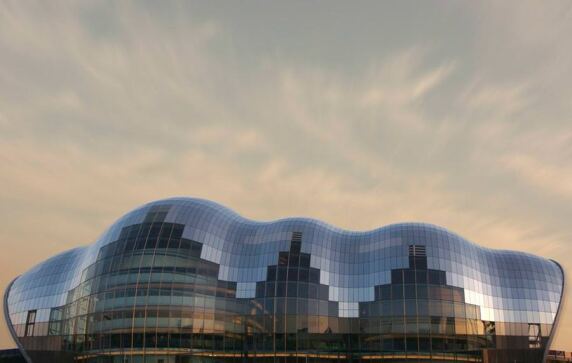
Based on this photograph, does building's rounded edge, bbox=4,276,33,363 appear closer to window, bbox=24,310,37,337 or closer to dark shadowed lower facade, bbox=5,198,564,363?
window, bbox=24,310,37,337

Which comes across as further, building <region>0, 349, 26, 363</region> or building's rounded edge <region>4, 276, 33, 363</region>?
building <region>0, 349, 26, 363</region>

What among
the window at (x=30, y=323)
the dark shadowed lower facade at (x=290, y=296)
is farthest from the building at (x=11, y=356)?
the dark shadowed lower facade at (x=290, y=296)

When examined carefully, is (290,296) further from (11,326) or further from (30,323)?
(11,326)

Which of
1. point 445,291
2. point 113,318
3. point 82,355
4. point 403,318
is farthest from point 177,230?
point 445,291

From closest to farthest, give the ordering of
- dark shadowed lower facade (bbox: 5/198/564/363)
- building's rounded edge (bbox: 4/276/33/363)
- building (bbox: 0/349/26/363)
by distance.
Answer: dark shadowed lower facade (bbox: 5/198/564/363) < building's rounded edge (bbox: 4/276/33/363) < building (bbox: 0/349/26/363)

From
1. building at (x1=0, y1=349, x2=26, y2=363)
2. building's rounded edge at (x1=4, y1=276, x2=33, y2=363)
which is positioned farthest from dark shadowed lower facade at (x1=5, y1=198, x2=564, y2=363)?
building at (x1=0, y1=349, x2=26, y2=363)

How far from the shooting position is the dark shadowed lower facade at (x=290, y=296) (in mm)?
88188

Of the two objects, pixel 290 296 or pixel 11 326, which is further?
pixel 11 326

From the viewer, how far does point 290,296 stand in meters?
90.7

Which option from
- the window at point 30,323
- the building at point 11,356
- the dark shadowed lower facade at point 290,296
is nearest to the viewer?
the dark shadowed lower facade at point 290,296

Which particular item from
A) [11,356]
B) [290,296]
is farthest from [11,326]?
[290,296]

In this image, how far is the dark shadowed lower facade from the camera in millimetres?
88188

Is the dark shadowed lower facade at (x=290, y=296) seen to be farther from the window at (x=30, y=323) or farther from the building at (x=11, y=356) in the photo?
the building at (x=11, y=356)

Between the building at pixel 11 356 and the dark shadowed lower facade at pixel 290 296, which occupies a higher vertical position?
the dark shadowed lower facade at pixel 290 296
